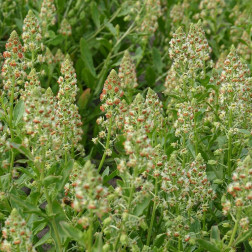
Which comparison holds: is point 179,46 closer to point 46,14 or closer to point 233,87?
point 233,87

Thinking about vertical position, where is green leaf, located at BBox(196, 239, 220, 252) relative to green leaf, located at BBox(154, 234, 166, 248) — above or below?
above

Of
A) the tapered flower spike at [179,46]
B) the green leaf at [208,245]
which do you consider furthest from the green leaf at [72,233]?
the tapered flower spike at [179,46]

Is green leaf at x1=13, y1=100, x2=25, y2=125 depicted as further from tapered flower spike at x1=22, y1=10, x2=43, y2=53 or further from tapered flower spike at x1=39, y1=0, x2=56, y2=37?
tapered flower spike at x1=39, y1=0, x2=56, y2=37

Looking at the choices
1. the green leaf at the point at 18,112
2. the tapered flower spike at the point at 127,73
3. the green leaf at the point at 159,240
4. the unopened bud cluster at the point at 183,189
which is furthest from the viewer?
the tapered flower spike at the point at 127,73

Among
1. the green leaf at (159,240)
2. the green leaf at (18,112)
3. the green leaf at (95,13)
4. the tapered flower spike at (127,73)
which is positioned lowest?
the green leaf at (159,240)

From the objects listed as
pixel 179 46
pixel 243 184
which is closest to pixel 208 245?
pixel 243 184

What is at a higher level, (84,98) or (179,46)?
(179,46)

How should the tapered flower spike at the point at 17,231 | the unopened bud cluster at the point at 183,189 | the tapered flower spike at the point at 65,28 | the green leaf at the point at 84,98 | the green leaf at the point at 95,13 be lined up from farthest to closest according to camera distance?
the green leaf at the point at 95,13
the tapered flower spike at the point at 65,28
the green leaf at the point at 84,98
the unopened bud cluster at the point at 183,189
the tapered flower spike at the point at 17,231

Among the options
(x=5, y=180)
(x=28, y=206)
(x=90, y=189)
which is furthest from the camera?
(x=5, y=180)

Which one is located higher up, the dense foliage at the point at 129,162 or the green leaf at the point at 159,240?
the dense foliage at the point at 129,162

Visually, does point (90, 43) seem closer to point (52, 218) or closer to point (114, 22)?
point (114, 22)

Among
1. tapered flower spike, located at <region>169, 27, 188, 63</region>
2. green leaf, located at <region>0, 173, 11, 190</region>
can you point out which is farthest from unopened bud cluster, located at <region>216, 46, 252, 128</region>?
green leaf, located at <region>0, 173, 11, 190</region>

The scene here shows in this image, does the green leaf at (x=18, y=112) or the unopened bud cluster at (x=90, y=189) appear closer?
the unopened bud cluster at (x=90, y=189)

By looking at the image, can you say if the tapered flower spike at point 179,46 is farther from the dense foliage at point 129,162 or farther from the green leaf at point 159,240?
the green leaf at point 159,240
